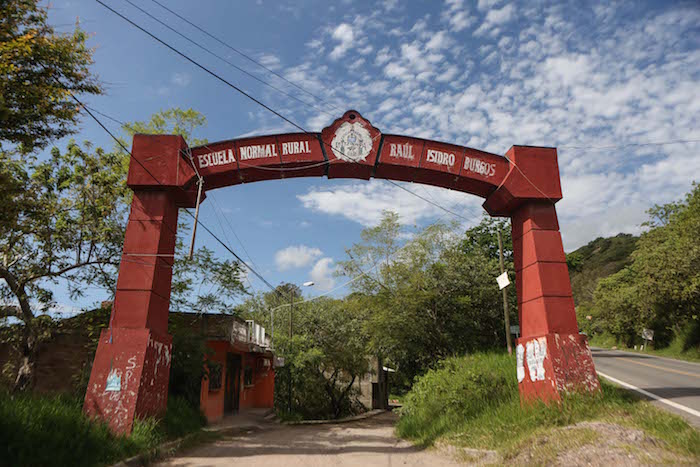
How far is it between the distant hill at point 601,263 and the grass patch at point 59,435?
74.9 m

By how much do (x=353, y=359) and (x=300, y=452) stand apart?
1867 cm

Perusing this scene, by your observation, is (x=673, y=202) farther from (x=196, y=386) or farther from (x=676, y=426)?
(x=196, y=386)

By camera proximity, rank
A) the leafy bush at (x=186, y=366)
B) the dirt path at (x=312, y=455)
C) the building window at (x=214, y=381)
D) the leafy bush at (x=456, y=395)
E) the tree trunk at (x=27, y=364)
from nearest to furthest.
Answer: the dirt path at (x=312, y=455) < the leafy bush at (x=456, y=395) < the tree trunk at (x=27, y=364) < the leafy bush at (x=186, y=366) < the building window at (x=214, y=381)

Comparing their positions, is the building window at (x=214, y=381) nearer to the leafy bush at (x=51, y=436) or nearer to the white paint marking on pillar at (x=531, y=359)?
the leafy bush at (x=51, y=436)

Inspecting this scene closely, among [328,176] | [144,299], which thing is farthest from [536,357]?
[144,299]

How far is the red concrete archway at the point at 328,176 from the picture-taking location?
8984mm

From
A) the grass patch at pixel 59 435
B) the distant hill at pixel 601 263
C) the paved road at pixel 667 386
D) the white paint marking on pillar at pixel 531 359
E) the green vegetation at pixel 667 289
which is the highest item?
the distant hill at pixel 601 263

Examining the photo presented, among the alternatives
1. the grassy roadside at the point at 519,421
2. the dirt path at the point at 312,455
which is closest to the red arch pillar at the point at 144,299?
the dirt path at the point at 312,455

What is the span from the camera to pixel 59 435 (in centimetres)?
648

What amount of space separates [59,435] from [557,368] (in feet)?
28.8

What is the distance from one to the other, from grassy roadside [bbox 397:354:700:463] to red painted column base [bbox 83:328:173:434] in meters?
6.01

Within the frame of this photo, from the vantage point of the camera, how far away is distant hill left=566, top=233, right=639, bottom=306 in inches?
3009

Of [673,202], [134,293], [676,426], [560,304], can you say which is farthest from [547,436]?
[673,202]

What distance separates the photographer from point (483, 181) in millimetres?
11008
